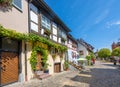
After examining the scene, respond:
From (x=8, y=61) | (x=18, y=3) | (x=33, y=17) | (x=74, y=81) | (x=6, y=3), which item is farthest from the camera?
(x=33, y=17)

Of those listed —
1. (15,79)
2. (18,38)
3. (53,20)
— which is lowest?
(15,79)

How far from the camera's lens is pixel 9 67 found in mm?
9727

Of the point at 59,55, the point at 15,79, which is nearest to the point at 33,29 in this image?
the point at 15,79

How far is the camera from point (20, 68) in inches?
420

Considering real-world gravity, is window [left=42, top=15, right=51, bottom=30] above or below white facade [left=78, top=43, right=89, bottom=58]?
above

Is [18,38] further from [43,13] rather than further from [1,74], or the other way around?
[43,13]

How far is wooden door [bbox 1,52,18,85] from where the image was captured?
912cm

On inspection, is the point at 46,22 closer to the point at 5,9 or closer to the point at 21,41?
the point at 21,41

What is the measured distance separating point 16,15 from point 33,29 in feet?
8.98

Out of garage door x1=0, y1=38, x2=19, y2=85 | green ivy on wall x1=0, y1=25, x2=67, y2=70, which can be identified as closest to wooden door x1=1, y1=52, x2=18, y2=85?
garage door x1=0, y1=38, x2=19, y2=85

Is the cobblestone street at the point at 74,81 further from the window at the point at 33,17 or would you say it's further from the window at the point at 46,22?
the window at the point at 46,22

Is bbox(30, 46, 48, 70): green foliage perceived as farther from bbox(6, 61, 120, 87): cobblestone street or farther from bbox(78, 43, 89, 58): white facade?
bbox(78, 43, 89, 58): white facade

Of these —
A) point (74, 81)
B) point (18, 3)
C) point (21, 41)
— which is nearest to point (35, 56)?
point (21, 41)

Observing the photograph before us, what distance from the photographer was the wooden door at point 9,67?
29.9 feet
